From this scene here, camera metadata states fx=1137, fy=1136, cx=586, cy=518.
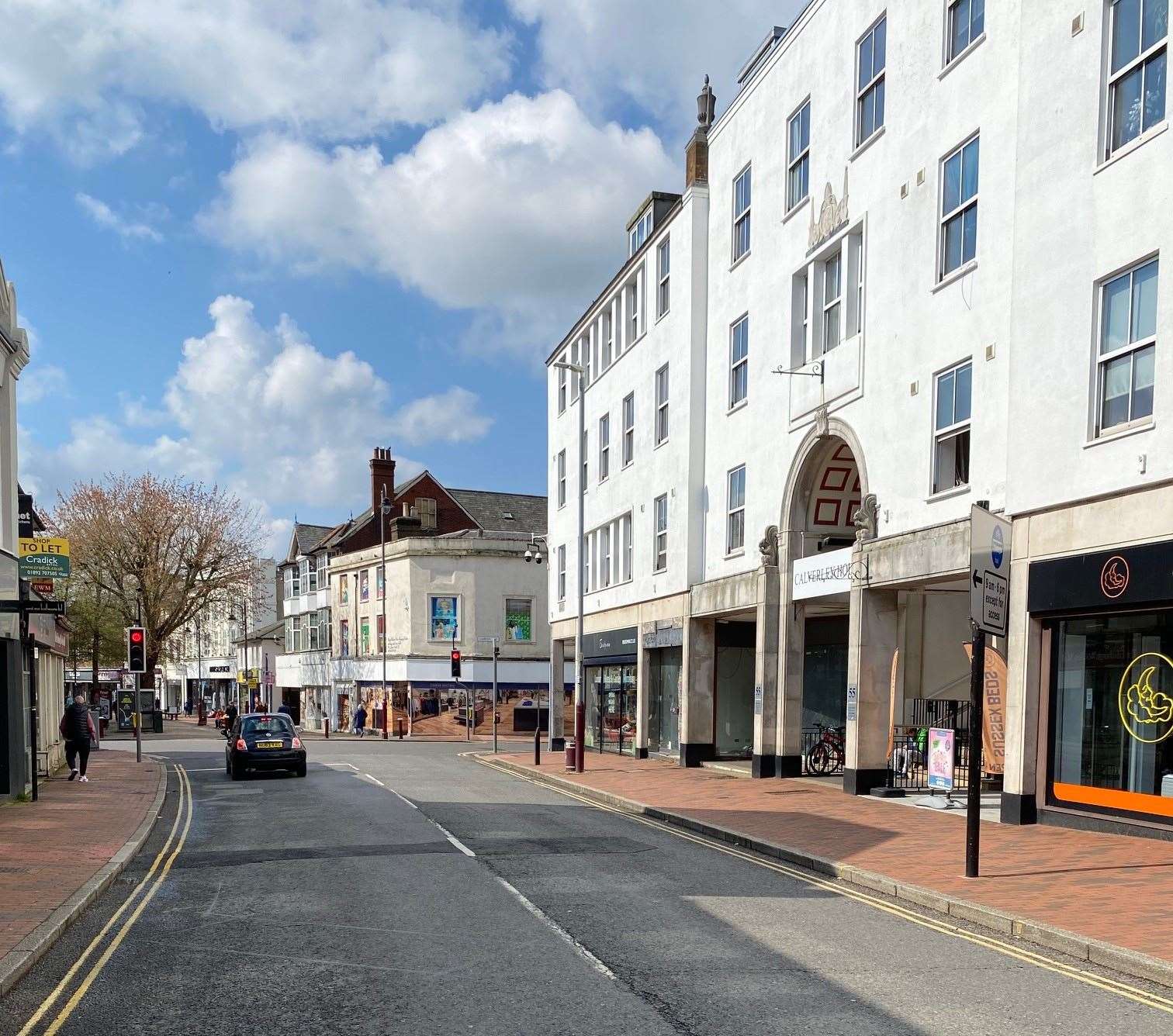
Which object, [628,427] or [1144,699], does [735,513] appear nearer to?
[628,427]

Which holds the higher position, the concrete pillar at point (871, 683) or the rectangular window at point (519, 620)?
the concrete pillar at point (871, 683)

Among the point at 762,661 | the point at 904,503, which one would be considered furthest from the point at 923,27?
the point at 762,661

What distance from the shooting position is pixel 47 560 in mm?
20047

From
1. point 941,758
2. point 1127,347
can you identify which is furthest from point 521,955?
point 941,758

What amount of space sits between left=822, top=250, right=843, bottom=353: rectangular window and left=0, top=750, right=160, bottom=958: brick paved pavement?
14761mm

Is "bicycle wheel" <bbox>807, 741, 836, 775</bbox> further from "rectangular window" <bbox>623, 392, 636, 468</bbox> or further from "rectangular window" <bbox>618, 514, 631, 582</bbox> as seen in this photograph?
"rectangular window" <bbox>623, 392, 636, 468</bbox>

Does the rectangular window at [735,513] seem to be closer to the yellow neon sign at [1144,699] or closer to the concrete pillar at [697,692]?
the concrete pillar at [697,692]

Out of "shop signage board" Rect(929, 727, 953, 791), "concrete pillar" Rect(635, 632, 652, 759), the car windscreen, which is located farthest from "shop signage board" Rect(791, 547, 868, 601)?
the car windscreen

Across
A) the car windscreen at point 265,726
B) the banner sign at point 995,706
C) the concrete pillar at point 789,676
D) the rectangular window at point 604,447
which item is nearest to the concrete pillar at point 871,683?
the banner sign at point 995,706

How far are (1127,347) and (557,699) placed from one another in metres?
28.0

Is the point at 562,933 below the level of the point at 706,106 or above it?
below

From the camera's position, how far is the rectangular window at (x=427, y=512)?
64.1 metres

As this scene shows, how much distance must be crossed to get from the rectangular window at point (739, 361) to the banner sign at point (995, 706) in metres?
10.0

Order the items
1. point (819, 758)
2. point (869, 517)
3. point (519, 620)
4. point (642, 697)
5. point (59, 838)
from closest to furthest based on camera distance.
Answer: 1. point (59, 838)
2. point (869, 517)
3. point (819, 758)
4. point (642, 697)
5. point (519, 620)
